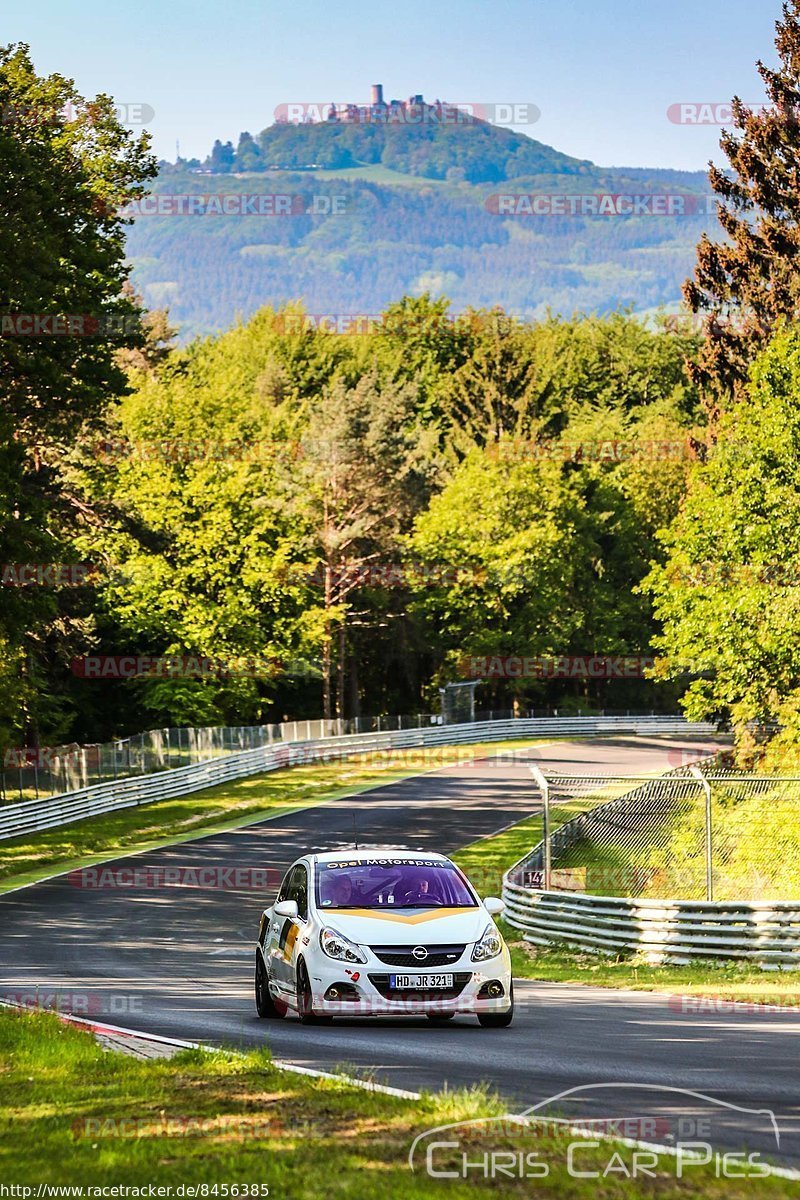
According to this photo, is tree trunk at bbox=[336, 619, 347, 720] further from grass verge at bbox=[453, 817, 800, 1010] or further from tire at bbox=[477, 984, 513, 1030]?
tire at bbox=[477, 984, 513, 1030]

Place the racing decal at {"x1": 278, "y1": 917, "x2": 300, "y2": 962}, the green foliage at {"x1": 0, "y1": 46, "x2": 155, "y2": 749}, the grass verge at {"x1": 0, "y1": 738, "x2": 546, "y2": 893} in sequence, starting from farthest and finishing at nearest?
1. the grass verge at {"x1": 0, "y1": 738, "x2": 546, "y2": 893}
2. the green foliage at {"x1": 0, "y1": 46, "x2": 155, "y2": 749}
3. the racing decal at {"x1": 278, "y1": 917, "x2": 300, "y2": 962}

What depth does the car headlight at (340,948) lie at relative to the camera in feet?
42.8

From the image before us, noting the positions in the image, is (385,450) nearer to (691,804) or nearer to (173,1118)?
(691,804)

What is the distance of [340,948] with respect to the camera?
13.1m

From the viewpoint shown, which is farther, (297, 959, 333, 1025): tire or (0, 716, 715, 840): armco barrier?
(0, 716, 715, 840): armco barrier

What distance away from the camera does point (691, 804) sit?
36.5 meters

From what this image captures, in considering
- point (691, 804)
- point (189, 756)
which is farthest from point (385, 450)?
point (691, 804)

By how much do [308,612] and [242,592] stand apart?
4.35 metres

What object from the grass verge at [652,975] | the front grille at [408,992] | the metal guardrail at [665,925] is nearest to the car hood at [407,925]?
the front grille at [408,992]

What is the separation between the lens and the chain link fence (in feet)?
88.4

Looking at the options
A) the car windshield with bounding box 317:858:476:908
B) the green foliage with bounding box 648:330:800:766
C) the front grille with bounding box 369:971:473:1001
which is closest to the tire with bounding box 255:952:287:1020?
the car windshield with bounding box 317:858:476:908

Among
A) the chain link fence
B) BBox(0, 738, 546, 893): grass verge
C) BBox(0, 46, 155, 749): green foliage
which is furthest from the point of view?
BBox(0, 738, 546, 893): grass verge

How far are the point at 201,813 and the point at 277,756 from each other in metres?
13.5

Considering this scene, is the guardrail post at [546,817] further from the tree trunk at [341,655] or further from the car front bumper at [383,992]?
the tree trunk at [341,655]
